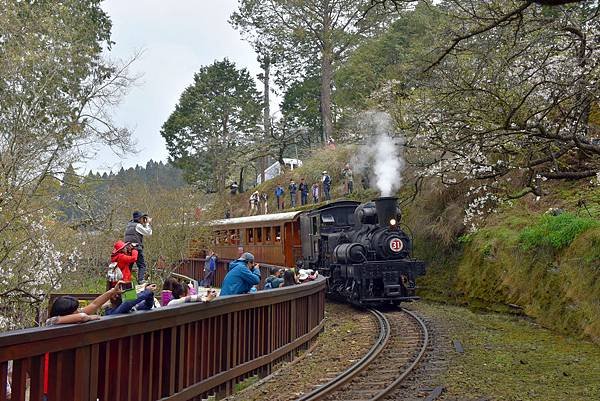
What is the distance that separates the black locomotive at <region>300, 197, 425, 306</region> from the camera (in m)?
17.2

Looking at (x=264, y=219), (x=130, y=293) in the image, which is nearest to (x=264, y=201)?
(x=264, y=219)

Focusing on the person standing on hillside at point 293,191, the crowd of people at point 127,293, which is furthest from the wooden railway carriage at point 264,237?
the crowd of people at point 127,293

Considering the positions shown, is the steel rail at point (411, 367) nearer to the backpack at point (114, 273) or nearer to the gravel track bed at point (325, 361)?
the gravel track bed at point (325, 361)

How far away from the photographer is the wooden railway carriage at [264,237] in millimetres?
22406

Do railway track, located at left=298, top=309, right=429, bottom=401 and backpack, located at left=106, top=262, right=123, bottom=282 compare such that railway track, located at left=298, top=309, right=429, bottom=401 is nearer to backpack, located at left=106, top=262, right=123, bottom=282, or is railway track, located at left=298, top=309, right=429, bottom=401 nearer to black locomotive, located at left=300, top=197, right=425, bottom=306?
black locomotive, located at left=300, top=197, right=425, bottom=306

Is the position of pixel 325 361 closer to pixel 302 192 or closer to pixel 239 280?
pixel 239 280

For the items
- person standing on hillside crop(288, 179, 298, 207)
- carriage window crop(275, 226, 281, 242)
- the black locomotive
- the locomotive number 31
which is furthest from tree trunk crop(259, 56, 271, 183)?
the locomotive number 31

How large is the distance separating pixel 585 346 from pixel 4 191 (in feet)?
35.7

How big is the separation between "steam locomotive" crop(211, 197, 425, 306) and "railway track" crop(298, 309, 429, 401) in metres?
2.39

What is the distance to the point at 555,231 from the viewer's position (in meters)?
15.0

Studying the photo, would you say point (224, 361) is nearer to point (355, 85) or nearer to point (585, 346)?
point (585, 346)

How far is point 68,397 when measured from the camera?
169 inches

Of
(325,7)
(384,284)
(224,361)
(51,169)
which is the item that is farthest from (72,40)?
(325,7)

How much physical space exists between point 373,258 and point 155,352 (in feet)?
40.6
